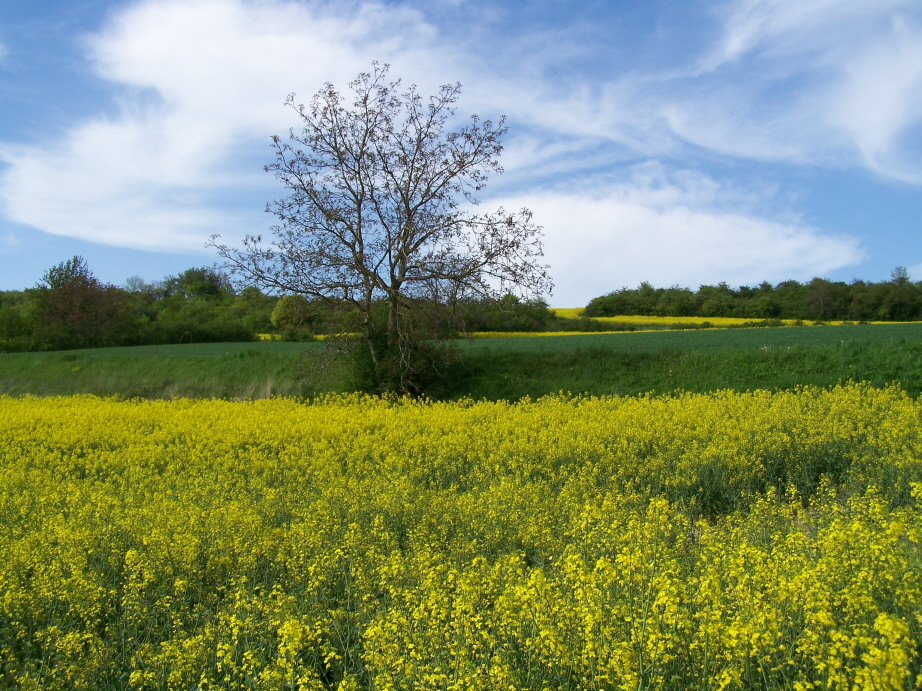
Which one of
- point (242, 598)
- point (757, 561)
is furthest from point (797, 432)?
point (242, 598)

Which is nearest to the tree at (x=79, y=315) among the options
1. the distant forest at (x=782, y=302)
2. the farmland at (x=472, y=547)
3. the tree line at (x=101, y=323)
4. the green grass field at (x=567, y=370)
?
the tree line at (x=101, y=323)

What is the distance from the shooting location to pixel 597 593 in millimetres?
3479

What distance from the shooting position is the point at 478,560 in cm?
402

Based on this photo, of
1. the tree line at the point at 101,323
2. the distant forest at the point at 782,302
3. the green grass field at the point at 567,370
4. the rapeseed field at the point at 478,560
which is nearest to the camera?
the rapeseed field at the point at 478,560

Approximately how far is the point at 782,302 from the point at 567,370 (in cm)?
3678

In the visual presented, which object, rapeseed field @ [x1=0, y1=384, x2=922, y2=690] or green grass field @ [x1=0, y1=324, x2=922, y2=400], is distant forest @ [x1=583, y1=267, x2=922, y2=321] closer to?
green grass field @ [x1=0, y1=324, x2=922, y2=400]

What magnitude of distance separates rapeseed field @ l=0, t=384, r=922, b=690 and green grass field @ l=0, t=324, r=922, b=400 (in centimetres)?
627

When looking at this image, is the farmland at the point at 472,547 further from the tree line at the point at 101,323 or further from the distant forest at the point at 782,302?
the distant forest at the point at 782,302

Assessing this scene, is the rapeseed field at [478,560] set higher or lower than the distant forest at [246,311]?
lower

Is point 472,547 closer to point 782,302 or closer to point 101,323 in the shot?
point 101,323

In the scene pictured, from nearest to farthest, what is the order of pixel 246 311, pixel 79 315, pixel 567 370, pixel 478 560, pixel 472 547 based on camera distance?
pixel 478 560, pixel 472 547, pixel 567 370, pixel 79 315, pixel 246 311

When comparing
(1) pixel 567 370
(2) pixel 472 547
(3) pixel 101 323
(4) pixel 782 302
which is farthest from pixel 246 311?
(2) pixel 472 547

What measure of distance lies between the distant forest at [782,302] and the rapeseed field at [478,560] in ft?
135

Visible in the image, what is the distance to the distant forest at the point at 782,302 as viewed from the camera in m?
46.3
